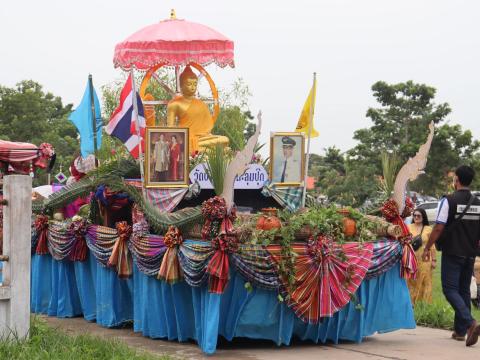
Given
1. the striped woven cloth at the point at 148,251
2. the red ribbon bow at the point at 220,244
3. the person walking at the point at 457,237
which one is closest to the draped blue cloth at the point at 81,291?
the striped woven cloth at the point at 148,251

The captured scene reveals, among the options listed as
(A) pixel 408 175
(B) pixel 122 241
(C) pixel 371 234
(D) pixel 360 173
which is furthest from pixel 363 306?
(D) pixel 360 173

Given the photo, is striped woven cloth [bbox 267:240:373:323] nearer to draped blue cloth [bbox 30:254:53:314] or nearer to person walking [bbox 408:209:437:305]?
person walking [bbox 408:209:437:305]

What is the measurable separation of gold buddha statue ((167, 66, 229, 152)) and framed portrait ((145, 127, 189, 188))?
2157 mm

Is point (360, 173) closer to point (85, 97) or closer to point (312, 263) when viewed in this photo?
point (85, 97)

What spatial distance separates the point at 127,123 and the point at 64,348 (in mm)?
3403

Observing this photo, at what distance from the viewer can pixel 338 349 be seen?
344 inches

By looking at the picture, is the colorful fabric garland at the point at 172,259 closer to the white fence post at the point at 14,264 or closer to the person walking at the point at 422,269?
the white fence post at the point at 14,264

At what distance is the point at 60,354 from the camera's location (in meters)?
7.50

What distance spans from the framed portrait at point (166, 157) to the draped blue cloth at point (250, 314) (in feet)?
3.56

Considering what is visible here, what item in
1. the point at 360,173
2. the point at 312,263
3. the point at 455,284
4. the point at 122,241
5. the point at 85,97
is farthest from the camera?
the point at 360,173

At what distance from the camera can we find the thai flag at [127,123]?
33.7ft

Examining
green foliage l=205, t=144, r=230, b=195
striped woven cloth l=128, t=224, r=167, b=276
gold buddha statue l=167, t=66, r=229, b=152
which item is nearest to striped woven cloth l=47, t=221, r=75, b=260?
striped woven cloth l=128, t=224, r=167, b=276

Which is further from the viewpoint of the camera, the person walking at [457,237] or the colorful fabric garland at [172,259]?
the person walking at [457,237]

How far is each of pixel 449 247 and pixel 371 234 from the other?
0.81 m
